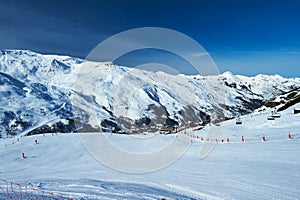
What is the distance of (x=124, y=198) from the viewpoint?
33.2ft

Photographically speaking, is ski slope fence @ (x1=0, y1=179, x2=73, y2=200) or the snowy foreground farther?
the snowy foreground

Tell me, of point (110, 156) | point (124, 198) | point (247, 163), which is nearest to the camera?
point (124, 198)

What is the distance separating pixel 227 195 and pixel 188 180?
2772 mm

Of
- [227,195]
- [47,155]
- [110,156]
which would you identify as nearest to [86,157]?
[110,156]

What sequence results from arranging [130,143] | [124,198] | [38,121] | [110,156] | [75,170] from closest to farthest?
[124,198] → [75,170] → [110,156] → [130,143] → [38,121]

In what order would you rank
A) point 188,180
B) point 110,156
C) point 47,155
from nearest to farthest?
point 188,180 < point 110,156 < point 47,155

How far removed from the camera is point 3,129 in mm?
159875

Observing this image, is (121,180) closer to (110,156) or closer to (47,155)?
(110,156)

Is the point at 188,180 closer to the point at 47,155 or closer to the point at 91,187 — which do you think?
the point at 91,187

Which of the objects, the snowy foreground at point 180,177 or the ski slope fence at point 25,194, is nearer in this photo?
the ski slope fence at point 25,194

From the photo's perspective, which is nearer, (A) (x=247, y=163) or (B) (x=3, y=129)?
(A) (x=247, y=163)

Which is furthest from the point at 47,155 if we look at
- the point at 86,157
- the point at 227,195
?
the point at 227,195

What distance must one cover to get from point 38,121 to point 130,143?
161m

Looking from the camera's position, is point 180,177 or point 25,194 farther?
point 180,177
